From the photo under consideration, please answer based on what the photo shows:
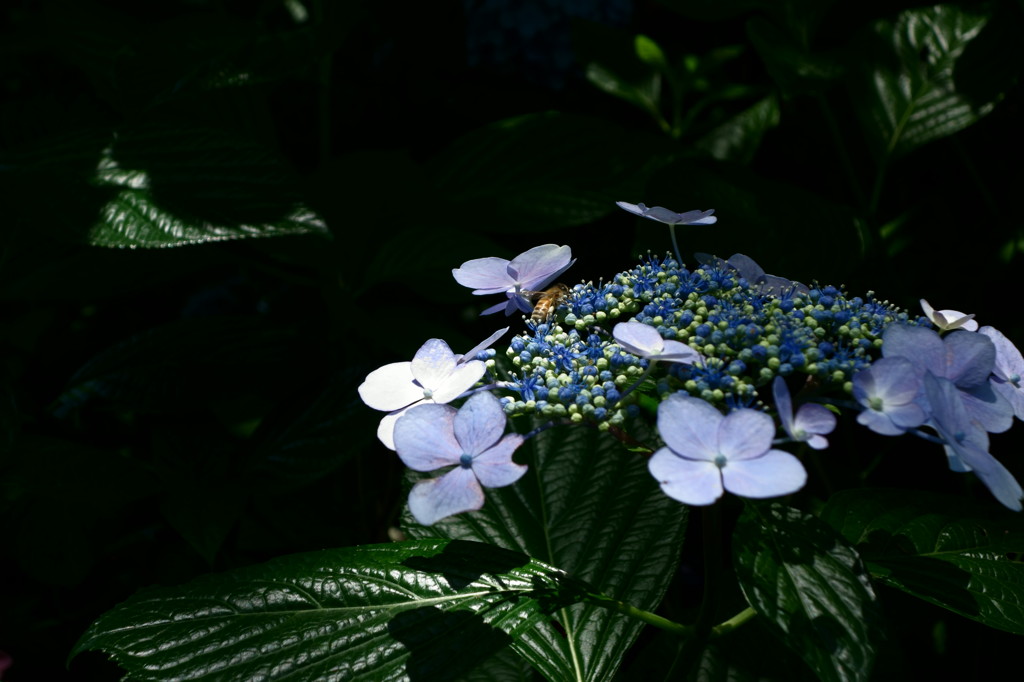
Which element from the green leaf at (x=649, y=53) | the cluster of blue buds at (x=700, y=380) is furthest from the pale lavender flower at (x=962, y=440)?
the green leaf at (x=649, y=53)

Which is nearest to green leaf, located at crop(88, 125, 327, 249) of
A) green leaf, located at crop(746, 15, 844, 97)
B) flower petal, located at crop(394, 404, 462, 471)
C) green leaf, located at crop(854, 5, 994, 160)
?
flower petal, located at crop(394, 404, 462, 471)

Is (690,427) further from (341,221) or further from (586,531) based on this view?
(341,221)

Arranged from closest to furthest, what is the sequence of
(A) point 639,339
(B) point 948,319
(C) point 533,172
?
(A) point 639,339
(B) point 948,319
(C) point 533,172

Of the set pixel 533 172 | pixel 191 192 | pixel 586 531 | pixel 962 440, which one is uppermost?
pixel 191 192

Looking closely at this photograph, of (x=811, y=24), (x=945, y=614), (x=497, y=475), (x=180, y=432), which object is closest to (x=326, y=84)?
(x=180, y=432)

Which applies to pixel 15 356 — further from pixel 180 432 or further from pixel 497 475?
pixel 497 475

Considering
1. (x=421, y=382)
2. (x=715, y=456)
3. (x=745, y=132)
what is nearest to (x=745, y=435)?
(x=715, y=456)

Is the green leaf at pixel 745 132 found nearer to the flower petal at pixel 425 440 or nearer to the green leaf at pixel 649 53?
the green leaf at pixel 649 53
